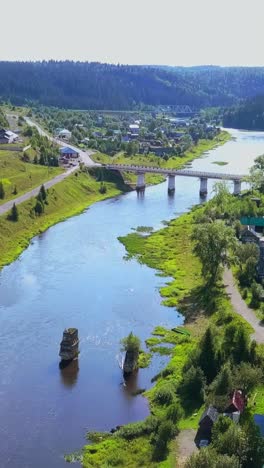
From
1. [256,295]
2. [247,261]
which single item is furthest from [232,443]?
[247,261]

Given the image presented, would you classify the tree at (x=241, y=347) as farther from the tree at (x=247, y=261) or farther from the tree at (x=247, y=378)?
the tree at (x=247, y=261)

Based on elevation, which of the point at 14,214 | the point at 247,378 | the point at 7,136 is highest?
the point at 7,136

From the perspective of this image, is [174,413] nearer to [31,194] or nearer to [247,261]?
[247,261]

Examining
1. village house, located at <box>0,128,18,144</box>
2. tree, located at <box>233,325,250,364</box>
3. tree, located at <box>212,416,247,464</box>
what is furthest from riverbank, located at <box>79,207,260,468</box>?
village house, located at <box>0,128,18,144</box>

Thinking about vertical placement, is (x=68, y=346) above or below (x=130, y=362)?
above

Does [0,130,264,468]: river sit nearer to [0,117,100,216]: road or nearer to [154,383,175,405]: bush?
[154,383,175,405]: bush

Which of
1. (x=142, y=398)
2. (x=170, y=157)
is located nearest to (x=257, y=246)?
(x=142, y=398)
